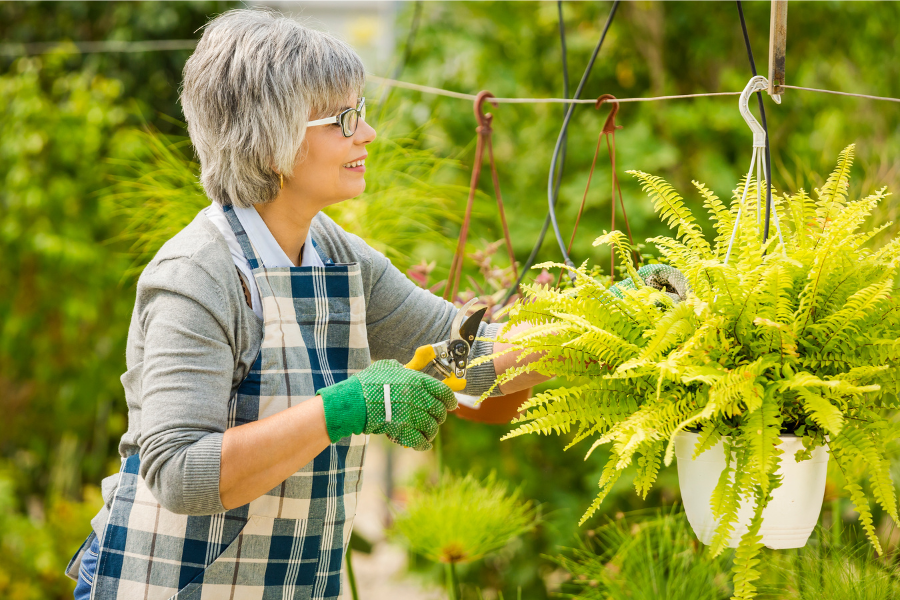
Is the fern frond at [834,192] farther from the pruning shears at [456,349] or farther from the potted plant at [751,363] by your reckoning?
the pruning shears at [456,349]

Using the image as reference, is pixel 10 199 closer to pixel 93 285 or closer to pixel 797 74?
pixel 93 285

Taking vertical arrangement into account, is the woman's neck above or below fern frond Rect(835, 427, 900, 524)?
above

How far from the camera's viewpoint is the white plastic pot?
0.86 m

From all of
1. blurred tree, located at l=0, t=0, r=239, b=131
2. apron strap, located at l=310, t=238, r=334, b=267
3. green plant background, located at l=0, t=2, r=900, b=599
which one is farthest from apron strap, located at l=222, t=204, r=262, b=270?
blurred tree, located at l=0, t=0, r=239, b=131

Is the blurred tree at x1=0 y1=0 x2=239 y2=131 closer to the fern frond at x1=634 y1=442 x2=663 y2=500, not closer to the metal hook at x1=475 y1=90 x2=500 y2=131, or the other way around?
the metal hook at x1=475 y1=90 x2=500 y2=131

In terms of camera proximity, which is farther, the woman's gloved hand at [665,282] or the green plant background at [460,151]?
the green plant background at [460,151]

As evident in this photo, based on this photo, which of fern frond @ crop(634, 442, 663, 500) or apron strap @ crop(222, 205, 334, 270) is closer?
fern frond @ crop(634, 442, 663, 500)

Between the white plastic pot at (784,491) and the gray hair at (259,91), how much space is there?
25.0 inches

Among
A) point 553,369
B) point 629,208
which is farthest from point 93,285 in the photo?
point 553,369

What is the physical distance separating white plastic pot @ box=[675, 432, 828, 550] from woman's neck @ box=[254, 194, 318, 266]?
0.60 meters

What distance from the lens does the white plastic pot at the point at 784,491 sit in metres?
0.86

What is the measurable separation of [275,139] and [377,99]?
3.30ft

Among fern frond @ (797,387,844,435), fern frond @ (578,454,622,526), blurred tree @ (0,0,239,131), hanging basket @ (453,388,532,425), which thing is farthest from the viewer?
blurred tree @ (0,0,239,131)

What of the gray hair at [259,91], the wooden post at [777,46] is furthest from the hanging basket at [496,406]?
the wooden post at [777,46]
